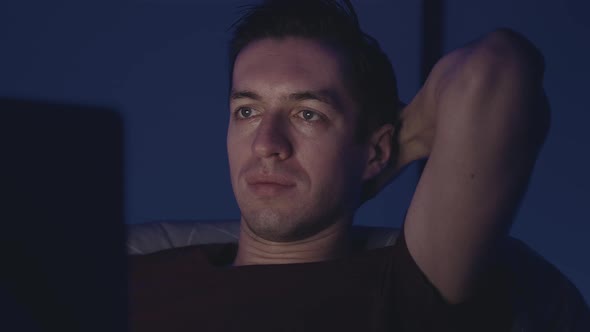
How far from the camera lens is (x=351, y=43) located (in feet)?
3.70

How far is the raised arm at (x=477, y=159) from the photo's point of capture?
2.33 feet

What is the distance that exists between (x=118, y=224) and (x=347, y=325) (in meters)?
0.63

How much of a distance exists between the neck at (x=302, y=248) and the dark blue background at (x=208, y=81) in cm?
55

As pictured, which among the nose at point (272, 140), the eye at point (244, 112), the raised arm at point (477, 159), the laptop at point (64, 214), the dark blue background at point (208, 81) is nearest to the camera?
the laptop at point (64, 214)

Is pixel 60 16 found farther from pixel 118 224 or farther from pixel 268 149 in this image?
pixel 118 224

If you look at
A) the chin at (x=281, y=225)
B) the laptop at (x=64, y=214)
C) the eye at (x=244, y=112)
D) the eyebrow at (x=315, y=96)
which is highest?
the laptop at (x=64, y=214)

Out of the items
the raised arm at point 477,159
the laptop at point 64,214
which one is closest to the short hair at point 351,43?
the raised arm at point 477,159

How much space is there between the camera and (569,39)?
146 centimetres

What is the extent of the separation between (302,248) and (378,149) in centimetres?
27

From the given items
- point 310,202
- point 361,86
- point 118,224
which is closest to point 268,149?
point 310,202

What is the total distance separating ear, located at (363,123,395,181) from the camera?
110 centimetres

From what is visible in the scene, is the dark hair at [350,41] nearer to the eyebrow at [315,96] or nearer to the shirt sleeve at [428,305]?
the eyebrow at [315,96]

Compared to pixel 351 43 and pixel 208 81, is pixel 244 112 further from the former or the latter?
pixel 208 81

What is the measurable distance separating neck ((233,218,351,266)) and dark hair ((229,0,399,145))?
0.70ft
